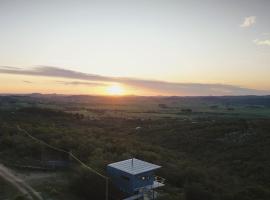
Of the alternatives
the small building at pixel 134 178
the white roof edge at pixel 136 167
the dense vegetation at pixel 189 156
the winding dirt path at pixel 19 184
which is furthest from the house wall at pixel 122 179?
the winding dirt path at pixel 19 184

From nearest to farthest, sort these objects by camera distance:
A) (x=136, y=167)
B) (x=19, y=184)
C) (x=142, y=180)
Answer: (x=142, y=180), (x=136, y=167), (x=19, y=184)

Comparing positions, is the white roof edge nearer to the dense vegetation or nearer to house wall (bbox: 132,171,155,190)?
house wall (bbox: 132,171,155,190)

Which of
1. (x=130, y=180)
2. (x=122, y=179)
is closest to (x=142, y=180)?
(x=130, y=180)

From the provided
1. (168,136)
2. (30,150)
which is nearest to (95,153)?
(30,150)

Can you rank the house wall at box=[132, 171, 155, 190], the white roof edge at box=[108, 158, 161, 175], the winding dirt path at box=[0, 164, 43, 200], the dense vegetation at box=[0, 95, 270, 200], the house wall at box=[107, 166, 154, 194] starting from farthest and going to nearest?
the dense vegetation at box=[0, 95, 270, 200] → the white roof edge at box=[108, 158, 161, 175] → the house wall at box=[132, 171, 155, 190] → the house wall at box=[107, 166, 154, 194] → the winding dirt path at box=[0, 164, 43, 200]

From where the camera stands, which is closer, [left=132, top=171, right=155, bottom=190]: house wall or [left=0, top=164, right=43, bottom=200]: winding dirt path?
[left=0, top=164, right=43, bottom=200]: winding dirt path

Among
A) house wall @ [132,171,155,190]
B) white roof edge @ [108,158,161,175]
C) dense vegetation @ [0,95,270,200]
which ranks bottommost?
dense vegetation @ [0,95,270,200]

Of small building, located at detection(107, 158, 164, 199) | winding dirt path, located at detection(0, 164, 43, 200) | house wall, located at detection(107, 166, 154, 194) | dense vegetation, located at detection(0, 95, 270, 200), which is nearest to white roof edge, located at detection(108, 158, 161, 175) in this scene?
small building, located at detection(107, 158, 164, 199)

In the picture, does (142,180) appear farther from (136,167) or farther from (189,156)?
(189,156)
